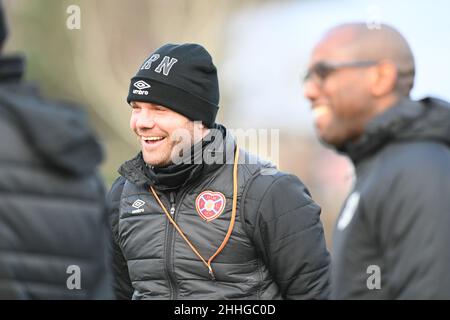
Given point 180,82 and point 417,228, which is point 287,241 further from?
point 417,228

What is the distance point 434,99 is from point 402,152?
0.29 metres

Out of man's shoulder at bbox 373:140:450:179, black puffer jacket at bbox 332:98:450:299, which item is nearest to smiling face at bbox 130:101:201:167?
black puffer jacket at bbox 332:98:450:299

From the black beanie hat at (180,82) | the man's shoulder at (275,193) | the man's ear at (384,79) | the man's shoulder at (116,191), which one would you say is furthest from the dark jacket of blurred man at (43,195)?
the man's shoulder at (116,191)

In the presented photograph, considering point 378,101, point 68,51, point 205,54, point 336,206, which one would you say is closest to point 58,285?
point 378,101

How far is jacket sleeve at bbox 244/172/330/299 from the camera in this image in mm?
4492

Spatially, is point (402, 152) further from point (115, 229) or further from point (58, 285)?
point (115, 229)

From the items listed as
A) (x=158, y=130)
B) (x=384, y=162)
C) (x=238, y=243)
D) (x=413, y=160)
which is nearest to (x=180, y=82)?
(x=158, y=130)

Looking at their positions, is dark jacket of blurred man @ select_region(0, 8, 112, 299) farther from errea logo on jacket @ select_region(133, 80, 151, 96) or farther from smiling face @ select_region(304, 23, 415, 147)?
errea logo on jacket @ select_region(133, 80, 151, 96)

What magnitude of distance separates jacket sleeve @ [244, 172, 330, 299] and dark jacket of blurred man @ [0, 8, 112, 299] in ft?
4.42

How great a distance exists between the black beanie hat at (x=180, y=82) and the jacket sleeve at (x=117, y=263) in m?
0.53

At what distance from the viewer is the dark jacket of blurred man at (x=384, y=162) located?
10.6 ft

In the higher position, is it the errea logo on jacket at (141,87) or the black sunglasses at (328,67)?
the black sunglasses at (328,67)

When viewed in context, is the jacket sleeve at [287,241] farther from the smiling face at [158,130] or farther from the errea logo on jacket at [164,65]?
the errea logo on jacket at [164,65]

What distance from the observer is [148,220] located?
15.4 ft
